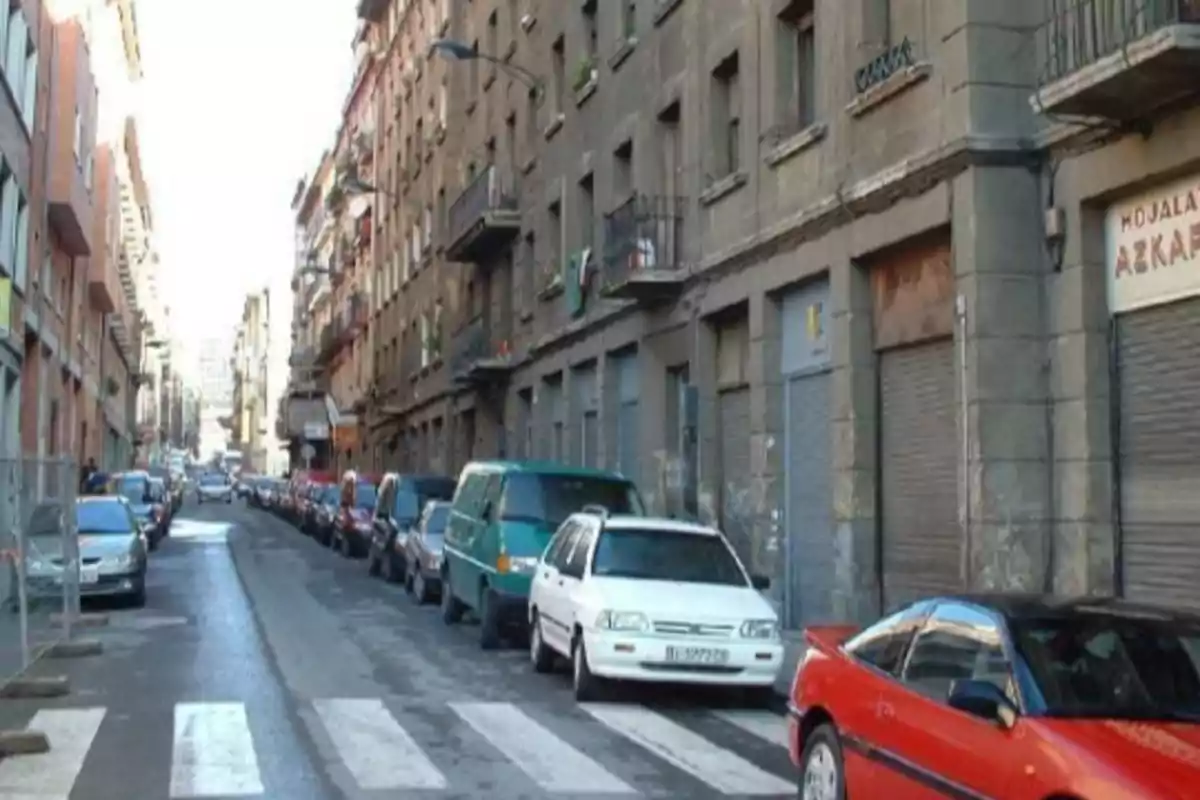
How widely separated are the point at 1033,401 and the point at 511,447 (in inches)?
884

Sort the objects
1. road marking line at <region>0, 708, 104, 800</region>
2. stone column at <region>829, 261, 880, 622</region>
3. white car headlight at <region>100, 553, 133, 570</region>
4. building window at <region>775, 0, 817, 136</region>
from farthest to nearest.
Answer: white car headlight at <region>100, 553, 133, 570</region> < building window at <region>775, 0, 817, 136</region> < stone column at <region>829, 261, 880, 622</region> < road marking line at <region>0, 708, 104, 800</region>

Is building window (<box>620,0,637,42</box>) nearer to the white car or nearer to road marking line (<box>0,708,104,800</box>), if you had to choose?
the white car

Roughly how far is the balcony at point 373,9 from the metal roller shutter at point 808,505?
1802 inches

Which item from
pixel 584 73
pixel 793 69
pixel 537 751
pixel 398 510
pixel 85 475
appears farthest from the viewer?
pixel 85 475

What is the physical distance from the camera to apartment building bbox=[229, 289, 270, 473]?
14038 cm

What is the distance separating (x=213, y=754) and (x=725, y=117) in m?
13.9

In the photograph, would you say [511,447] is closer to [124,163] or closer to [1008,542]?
[1008,542]

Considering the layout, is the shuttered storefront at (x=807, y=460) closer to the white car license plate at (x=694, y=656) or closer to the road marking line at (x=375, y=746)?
the white car license plate at (x=694, y=656)

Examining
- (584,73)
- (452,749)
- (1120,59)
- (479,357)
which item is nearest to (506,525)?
(452,749)

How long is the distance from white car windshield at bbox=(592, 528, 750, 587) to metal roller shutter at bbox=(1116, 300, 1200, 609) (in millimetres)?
3440

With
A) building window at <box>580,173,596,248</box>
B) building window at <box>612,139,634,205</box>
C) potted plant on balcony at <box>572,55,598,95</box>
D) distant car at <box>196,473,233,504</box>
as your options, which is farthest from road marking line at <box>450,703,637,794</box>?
distant car at <box>196,473,233,504</box>

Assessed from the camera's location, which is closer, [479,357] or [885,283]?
[885,283]

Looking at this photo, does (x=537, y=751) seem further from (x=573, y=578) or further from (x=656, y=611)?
(x=573, y=578)

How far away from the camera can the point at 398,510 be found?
28.0m
